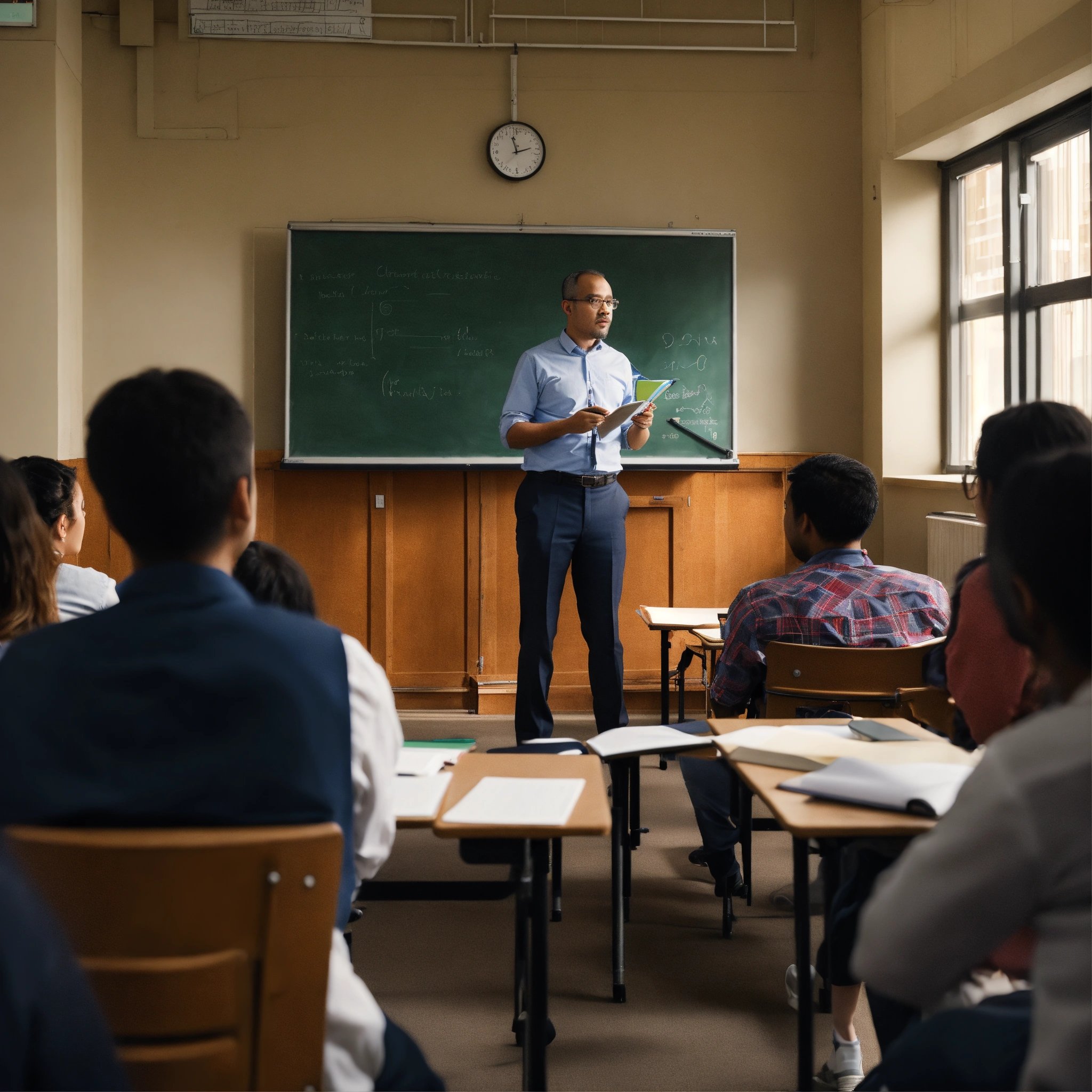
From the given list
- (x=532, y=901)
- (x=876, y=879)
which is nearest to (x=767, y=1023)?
(x=876, y=879)

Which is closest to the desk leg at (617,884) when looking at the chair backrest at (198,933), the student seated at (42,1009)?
the chair backrest at (198,933)

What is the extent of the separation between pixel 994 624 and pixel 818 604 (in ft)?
2.92

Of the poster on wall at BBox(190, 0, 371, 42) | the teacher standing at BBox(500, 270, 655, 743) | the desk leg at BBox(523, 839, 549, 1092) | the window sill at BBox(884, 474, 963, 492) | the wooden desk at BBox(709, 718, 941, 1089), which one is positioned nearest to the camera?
the wooden desk at BBox(709, 718, 941, 1089)

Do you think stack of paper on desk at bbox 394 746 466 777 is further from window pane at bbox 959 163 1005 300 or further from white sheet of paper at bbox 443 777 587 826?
window pane at bbox 959 163 1005 300

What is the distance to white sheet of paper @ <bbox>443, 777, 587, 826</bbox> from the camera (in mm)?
1392

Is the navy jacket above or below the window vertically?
below

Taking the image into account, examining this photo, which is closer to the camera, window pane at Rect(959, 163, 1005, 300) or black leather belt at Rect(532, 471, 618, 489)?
black leather belt at Rect(532, 471, 618, 489)

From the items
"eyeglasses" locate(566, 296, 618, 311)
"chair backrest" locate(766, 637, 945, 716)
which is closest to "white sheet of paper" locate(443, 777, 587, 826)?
"chair backrest" locate(766, 637, 945, 716)

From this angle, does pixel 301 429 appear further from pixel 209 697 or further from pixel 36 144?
pixel 209 697

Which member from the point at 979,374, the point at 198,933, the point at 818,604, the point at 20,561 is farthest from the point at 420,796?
the point at 979,374

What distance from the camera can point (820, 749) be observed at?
173cm

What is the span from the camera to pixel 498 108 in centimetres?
510

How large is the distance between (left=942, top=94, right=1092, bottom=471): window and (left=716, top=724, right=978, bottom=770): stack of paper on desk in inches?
100

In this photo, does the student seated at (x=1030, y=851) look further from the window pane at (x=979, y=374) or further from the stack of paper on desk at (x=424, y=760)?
the window pane at (x=979, y=374)
